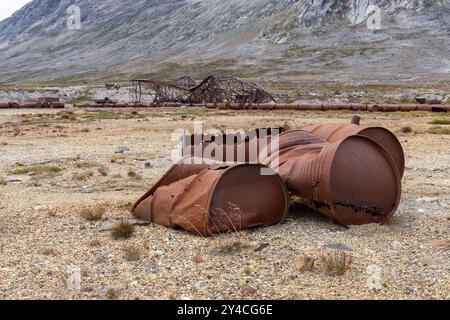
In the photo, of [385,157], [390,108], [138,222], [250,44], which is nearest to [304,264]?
[385,157]

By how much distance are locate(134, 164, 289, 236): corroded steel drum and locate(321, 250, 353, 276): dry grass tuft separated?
56.2 inches

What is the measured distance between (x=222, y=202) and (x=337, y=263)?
5.83 feet

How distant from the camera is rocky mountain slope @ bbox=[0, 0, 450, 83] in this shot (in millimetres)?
77688

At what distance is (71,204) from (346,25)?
94154 mm

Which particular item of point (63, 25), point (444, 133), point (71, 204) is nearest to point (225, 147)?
point (71, 204)

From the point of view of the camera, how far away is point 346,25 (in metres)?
96.0

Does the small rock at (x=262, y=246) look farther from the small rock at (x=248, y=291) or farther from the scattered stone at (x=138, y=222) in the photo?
the scattered stone at (x=138, y=222)

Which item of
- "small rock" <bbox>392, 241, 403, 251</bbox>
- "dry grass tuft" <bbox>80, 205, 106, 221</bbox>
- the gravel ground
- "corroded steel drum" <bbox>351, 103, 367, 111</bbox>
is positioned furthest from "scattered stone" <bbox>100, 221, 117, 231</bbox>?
"corroded steel drum" <bbox>351, 103, 367, 111</bbox>

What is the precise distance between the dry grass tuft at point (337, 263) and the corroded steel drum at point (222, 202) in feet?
4.68

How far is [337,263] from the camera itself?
5.47 m

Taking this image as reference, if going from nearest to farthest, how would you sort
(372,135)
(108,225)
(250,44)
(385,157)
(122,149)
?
1. (108,225)
2. (385,157)
3. (372,135)
4. (122,149)
5. (250,44)

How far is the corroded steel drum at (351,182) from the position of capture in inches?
272

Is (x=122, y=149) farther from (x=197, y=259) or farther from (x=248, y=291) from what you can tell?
(x=248, y=291)
